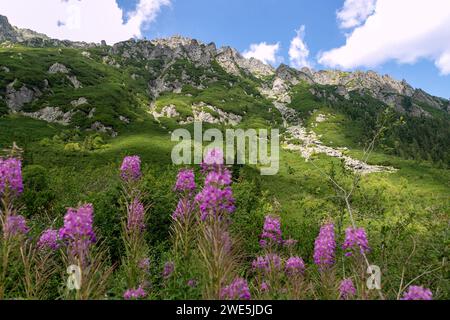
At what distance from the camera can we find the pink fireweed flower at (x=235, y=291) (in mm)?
4934

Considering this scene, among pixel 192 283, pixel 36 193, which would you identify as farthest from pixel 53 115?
pixel 192 283

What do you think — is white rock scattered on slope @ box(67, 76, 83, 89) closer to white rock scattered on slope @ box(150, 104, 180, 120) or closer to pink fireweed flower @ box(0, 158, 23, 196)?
white rock scattered on slope @ box(150, 104, 180, 120)

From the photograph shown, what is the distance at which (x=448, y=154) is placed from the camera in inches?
5015

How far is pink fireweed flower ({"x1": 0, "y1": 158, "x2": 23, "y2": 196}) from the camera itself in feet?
18.1

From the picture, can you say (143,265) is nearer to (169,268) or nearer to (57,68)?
(169,268)

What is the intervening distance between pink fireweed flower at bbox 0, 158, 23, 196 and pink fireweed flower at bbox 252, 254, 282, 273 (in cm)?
450

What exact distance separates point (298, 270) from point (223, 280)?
243 cm

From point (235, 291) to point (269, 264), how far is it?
1.79m

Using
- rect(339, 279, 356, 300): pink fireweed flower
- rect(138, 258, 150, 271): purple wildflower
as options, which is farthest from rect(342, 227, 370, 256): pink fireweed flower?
rect(138, 258, 150, 271): purple wildflower

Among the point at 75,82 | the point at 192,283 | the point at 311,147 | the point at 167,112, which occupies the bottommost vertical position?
the point at 192,283

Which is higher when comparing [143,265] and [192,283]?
[143,265]

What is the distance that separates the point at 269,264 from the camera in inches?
260
